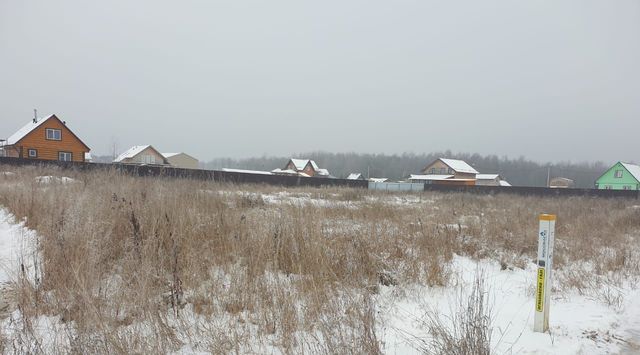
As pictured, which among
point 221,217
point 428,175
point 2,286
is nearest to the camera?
point 2,286

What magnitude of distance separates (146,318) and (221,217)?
7.66ft

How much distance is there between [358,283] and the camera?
322cm

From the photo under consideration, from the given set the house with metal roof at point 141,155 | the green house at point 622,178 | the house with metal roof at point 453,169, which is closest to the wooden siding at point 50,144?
the house with metal roof at point 141,155

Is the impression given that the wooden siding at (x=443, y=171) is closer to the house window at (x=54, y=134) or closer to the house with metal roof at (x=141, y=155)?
the house with metal roof at (x=141, y=155)

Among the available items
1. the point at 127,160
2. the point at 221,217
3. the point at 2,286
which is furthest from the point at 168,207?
the point at 127,160

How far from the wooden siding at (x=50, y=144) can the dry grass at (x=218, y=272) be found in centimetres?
3444

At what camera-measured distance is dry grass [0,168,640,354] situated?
224 cm

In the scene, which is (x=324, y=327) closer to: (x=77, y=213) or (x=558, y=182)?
(x=77, y=213)

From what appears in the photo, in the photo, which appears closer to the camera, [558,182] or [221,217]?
[221,217]

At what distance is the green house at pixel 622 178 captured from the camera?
46925 mm

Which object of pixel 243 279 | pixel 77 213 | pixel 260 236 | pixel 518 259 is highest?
pixel 77 213

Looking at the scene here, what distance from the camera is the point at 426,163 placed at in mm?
111312

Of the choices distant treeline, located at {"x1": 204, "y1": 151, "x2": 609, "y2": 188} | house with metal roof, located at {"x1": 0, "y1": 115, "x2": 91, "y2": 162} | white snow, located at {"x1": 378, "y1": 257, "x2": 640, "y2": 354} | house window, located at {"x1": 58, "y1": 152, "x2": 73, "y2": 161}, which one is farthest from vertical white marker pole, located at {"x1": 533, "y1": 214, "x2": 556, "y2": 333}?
distant treeline, located at {"x1": 204, "y1": 151, "x2": 609, "y2": 188}

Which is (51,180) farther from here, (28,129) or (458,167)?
(458,167)
